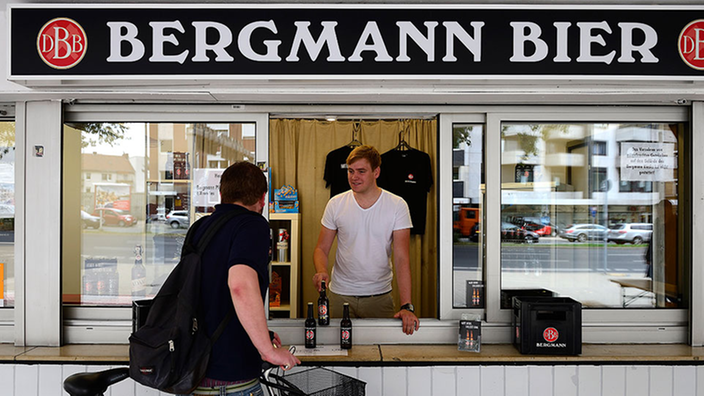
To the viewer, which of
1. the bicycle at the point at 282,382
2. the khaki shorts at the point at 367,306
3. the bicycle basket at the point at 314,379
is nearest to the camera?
the bicycle at the point at 282,382

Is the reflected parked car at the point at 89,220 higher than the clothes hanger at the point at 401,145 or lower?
lower

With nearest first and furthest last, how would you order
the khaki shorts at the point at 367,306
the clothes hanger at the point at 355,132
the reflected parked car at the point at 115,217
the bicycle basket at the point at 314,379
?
1. the bicycle basket at the point at 314,379
2. the khaki shorts at the point at 367,306
3. the reflected parked car at the point at 115,217
4. the clothes hanger at the point at 355,132

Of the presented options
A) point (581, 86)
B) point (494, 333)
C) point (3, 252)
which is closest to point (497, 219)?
point (494, 333)

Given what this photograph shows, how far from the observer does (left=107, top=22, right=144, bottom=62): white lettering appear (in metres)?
2.92

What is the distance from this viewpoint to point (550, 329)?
3.15 meters

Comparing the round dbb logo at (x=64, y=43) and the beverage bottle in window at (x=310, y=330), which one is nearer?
the round dbb logo at (x=64, y=43)

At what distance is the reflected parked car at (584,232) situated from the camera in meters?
4.00

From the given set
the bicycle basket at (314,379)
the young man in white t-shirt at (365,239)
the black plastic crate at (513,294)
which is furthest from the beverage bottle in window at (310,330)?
the black plastic crate at (513,294)

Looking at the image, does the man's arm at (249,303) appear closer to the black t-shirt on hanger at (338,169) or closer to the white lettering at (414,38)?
the white lettering at (414,38)

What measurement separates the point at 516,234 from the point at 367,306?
1.11 m

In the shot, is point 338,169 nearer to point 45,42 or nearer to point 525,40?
point 525,40

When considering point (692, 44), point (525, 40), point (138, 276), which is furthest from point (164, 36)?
point (692, 44)

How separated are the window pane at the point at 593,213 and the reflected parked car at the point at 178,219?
2125mm

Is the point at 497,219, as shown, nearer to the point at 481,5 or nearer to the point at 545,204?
the point at 545,204
